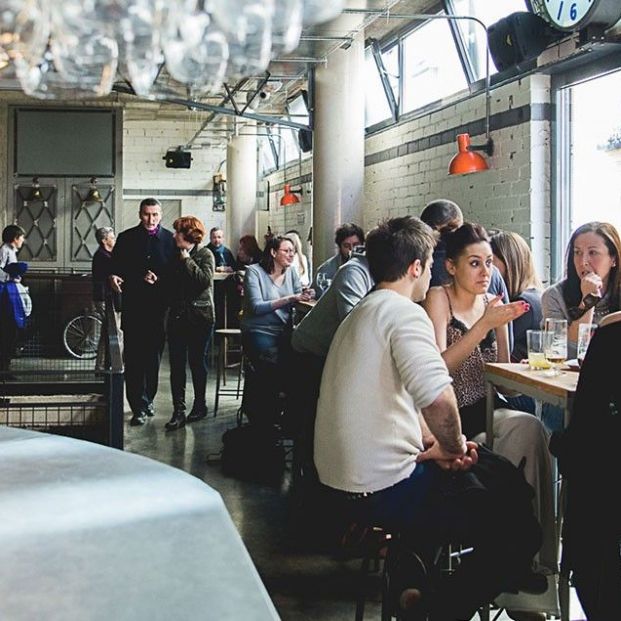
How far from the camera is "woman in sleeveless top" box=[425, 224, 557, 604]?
2951 millimetres

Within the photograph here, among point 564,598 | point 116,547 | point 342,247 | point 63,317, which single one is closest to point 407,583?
point 564,598

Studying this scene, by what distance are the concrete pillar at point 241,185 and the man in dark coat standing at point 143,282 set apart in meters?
8.45

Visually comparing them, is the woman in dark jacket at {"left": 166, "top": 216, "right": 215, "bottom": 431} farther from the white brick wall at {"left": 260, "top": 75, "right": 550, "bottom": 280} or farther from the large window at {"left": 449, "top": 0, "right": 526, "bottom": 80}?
the large window at {"left": 449, "top": 0, "right": 526, "bottom": 80}

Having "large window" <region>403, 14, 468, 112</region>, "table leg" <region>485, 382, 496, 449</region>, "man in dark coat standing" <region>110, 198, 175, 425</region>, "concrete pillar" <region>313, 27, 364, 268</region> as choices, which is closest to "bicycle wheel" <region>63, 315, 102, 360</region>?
"concrete pillar" <region>313, 27, 364, 268</region>

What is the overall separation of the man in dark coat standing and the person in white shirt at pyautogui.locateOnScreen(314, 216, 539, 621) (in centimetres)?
→ 386

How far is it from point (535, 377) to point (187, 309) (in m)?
3.77

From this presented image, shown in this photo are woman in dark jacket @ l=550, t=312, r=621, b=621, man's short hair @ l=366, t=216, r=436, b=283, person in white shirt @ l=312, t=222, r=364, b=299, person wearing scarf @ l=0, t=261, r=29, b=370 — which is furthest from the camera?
person wearing scarf @ l=0, t=261, r=29, b=370

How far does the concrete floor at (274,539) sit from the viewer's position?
10.0ft

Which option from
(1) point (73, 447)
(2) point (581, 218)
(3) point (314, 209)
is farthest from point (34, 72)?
(3) point (314, 209)

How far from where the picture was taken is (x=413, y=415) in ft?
8.10

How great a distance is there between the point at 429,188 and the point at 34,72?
6495 millimetres

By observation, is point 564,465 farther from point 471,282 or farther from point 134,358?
point 134,358

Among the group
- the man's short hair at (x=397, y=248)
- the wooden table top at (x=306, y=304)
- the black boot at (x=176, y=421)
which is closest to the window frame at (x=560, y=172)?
the wooden table top at (x=306, y=304)

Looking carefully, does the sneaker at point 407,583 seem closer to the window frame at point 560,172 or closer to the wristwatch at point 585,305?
the wristwatch at point 585,305
